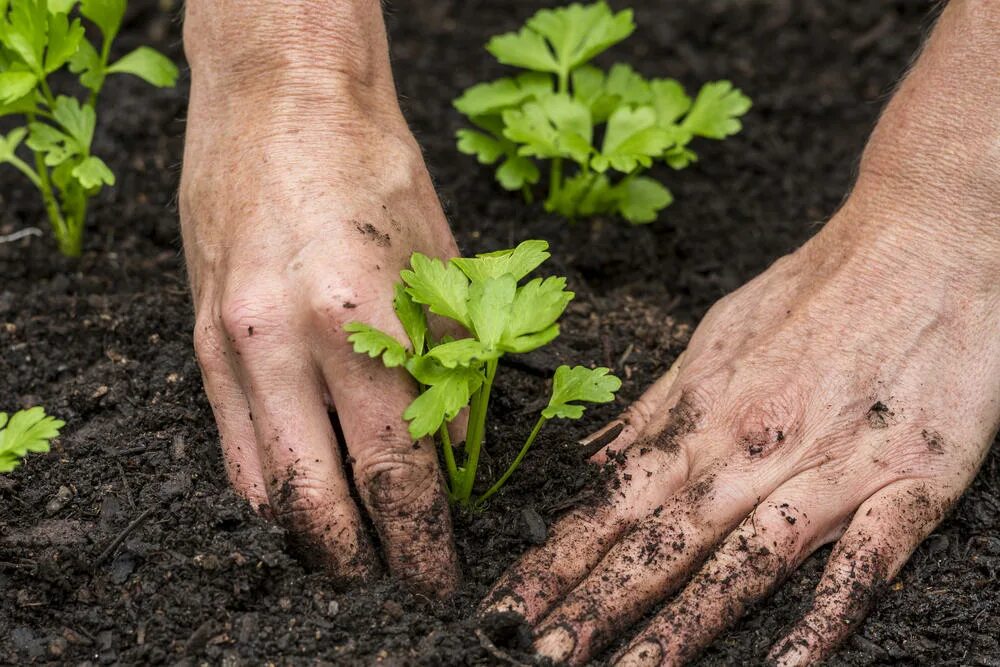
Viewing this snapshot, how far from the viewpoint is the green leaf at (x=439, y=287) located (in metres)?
2.24

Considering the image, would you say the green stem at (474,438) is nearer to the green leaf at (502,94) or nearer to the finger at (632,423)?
the finger at (632,423)

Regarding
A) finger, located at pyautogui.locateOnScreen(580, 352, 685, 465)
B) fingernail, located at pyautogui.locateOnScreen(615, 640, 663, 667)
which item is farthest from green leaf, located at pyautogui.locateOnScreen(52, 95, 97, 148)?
fingernail, located at pyautogui.locateOnScreen(615, 640, 663, 667)

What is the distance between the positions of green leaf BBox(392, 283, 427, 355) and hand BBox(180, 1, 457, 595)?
2 centimetres

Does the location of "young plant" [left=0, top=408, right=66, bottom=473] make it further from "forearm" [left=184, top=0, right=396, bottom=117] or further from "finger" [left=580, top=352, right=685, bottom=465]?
"finger" [left=580, top=352, right=685, bottom=465]

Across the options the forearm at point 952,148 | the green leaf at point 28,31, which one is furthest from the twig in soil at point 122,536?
the forearm at point 952,148

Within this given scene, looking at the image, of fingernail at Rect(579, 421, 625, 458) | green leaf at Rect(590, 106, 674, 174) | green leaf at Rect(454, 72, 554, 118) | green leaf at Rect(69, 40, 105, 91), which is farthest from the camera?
green leaf at Rect(454, 72, 554, 118)

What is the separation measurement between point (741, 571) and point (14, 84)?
2212 mm

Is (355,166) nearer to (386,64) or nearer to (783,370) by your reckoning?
(386,64)

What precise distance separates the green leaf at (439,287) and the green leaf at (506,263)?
0.15ft

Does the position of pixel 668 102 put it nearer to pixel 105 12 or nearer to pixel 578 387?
pixel 578 387

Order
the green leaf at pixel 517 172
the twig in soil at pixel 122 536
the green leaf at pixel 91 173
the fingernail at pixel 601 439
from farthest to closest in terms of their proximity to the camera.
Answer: the green leaf at pixel 517 172 < the green leaf at pixel 91 173 < the fingernail at pixel 601 439 < the twig in soil at pixel 122 536

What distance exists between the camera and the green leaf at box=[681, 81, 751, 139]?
3514mm

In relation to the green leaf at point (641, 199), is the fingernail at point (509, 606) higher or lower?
lower

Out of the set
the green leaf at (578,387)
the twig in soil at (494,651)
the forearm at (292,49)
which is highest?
the forearm at (292,49)
